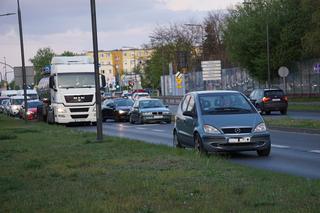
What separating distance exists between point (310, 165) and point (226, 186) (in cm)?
528

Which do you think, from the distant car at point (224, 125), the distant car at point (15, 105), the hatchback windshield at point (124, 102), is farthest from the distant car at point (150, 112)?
the distant car at point (15, 105)

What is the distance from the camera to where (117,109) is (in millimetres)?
45625

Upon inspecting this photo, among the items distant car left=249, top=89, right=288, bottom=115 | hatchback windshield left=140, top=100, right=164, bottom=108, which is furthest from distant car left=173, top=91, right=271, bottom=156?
distant car left=249, top=89, right=288, bottom=115

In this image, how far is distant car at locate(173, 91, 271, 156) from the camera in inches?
645

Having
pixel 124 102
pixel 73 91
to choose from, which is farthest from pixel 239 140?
pixel 124 102

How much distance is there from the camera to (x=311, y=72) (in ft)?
216

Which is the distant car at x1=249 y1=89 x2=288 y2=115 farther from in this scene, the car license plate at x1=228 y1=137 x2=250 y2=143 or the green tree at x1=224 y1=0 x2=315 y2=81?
the car license plate at x1=228 y1=137 x2=250 y2=143

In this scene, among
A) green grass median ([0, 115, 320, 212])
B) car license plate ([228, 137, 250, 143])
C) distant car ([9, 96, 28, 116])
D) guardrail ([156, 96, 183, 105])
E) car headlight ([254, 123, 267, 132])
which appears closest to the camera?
green grass median ([0, 115, 320, 212])

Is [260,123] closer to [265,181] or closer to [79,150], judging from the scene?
[79,150]

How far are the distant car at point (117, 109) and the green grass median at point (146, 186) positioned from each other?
1151 inches

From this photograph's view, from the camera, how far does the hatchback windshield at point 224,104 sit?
17016 millimetres

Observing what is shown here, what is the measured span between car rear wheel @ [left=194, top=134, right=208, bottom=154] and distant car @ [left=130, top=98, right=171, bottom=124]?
22.4 meters

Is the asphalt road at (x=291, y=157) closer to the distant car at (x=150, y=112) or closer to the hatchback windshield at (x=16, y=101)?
the distant car at (x=150, y=112)

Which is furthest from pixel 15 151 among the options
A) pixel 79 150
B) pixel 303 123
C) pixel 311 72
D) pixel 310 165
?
pixel 311 72
